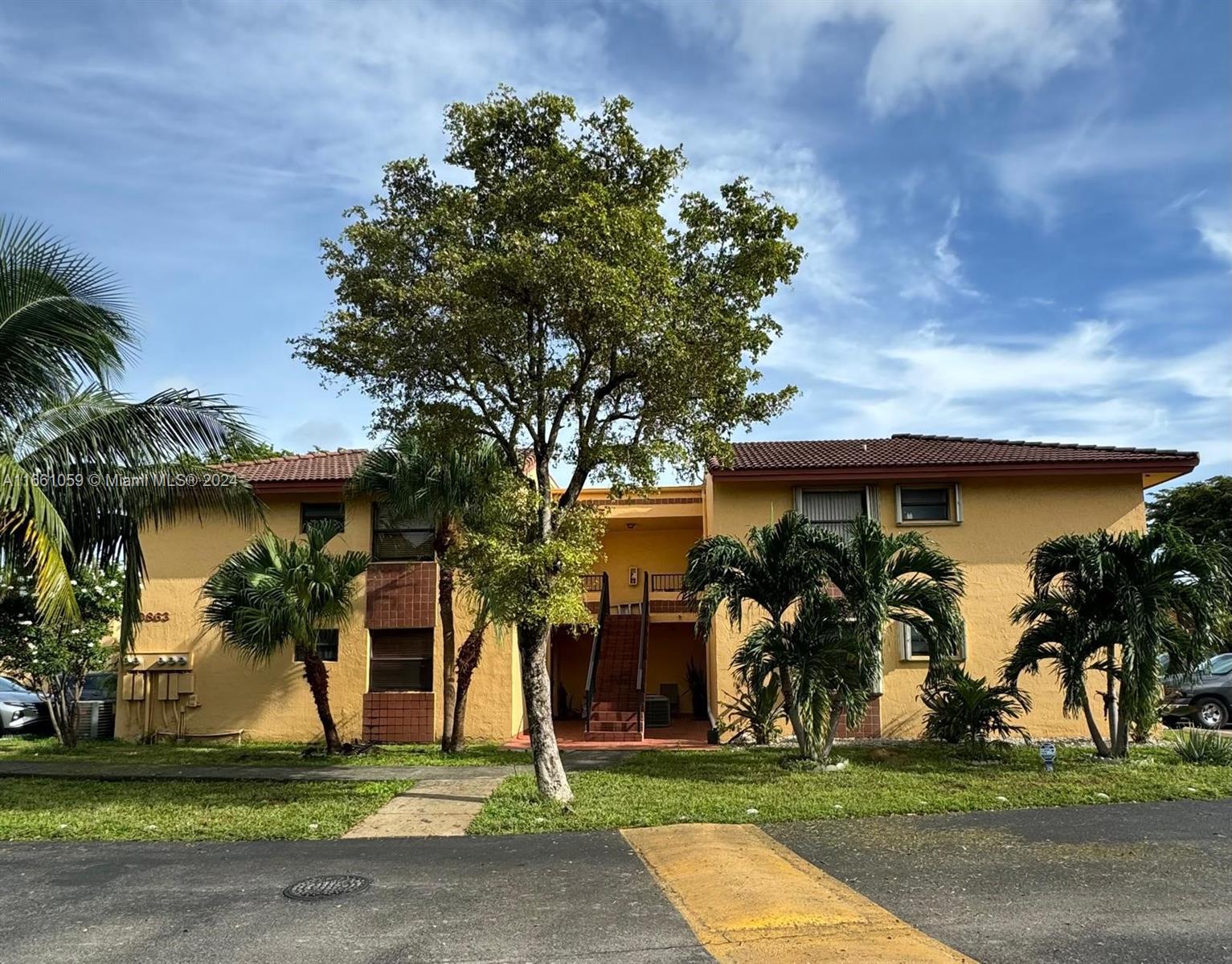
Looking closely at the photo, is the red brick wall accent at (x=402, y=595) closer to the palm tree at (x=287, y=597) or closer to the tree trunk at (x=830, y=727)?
the palm tree at (x=287, y=597)

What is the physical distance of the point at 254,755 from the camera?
47.7ft

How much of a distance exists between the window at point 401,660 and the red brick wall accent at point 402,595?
0.85 feet

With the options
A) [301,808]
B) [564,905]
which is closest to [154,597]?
[301,808]

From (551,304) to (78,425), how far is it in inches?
206

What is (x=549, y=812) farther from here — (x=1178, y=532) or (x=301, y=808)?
(x=1178, y=532)

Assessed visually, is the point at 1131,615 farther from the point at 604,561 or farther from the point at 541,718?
the point at 604,561

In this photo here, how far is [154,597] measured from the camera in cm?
1695

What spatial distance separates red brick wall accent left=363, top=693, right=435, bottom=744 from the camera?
16125 millimetres

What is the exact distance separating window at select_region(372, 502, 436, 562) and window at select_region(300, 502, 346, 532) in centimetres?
69

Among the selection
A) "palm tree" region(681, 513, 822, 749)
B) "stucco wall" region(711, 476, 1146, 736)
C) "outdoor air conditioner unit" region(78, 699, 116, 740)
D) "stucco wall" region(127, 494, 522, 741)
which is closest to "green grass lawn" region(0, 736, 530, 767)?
"stucco wall" region(127, 494, 522, 741)

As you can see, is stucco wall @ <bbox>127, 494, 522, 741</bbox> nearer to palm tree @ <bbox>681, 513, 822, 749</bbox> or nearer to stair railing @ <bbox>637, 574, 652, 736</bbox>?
stair railing @ <bbox>637, 574, 652, 736</bbox>

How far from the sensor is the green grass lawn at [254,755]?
44.3ft

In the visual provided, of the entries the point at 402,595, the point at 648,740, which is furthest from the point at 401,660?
the point at 648,740

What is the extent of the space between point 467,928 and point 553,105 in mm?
8243
